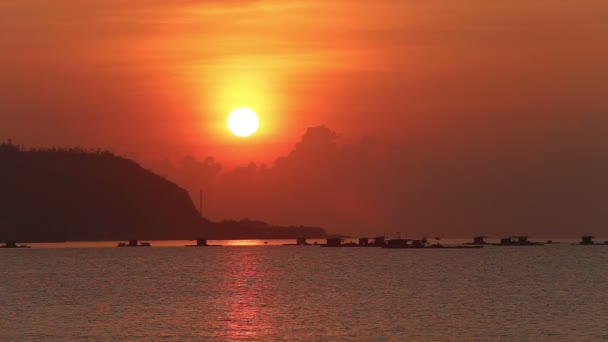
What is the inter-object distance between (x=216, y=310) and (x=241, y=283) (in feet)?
196

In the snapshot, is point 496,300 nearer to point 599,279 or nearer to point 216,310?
point 216,310

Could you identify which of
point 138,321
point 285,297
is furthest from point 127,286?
point 138,321

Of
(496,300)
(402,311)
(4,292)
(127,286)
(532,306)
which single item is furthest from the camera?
(127,286)

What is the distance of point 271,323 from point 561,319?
31228 mm

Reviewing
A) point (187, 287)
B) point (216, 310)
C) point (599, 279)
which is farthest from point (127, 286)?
point (599, 279)

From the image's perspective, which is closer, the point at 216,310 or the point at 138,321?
the point at 138,321

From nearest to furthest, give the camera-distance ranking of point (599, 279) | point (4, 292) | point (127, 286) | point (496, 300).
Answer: point (496, 300), point (4, 292), point (127, 286), point (599, 279)

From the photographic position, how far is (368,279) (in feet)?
614

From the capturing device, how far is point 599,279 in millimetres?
184875

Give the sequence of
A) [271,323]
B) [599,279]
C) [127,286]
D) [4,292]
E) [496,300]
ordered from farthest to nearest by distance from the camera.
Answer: [599,279]
[127,286]
[4,292]
[496,300]
[271,323]

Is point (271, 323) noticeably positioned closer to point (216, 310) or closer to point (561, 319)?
point (216, 310)

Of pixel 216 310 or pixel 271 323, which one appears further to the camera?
pixel 216 310

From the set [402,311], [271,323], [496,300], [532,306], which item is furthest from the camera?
[496,300]

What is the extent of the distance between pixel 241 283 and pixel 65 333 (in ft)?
278
